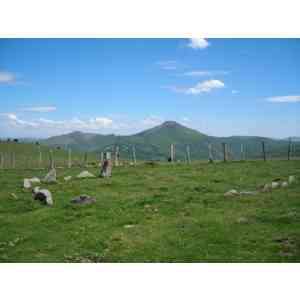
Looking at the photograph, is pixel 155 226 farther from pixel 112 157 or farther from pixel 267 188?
pixel 112 157

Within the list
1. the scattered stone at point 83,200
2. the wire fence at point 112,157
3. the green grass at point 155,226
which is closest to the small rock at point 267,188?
the green grass at point 155,226

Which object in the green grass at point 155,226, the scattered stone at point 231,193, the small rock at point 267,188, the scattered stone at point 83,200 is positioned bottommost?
the green grass at point 155,226

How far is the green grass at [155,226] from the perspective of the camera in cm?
1044

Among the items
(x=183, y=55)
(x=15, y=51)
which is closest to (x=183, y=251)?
(x=183, y=55)

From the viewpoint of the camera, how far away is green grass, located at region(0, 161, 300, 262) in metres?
10.4

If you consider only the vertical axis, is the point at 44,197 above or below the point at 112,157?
below

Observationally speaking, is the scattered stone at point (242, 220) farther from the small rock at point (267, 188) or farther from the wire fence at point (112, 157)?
the wire fence at point (112, 157)

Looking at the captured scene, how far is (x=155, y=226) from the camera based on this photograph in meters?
12.5

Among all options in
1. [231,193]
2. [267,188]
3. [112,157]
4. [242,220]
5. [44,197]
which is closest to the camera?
[242,220]

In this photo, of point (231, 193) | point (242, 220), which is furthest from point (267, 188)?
point (242, 220)
